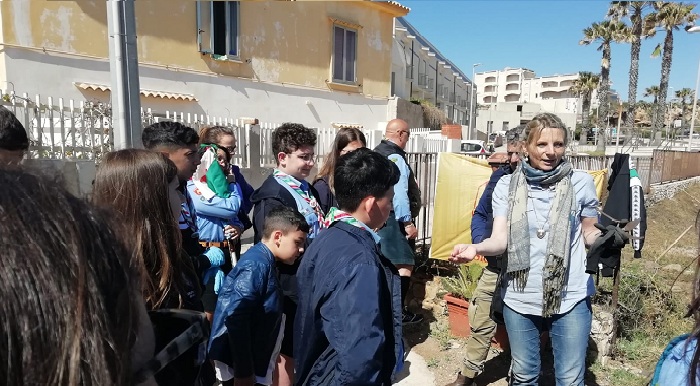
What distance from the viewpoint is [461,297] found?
4.21 meters

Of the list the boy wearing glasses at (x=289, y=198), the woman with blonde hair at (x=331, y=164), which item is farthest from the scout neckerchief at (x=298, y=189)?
the woman with blonde hair at (x=331, y=164)

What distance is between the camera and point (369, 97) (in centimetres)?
1416

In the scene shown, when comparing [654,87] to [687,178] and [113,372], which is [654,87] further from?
[113,372]

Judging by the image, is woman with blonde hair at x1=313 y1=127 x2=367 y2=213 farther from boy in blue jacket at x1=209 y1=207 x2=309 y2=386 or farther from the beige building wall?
the beige building wall

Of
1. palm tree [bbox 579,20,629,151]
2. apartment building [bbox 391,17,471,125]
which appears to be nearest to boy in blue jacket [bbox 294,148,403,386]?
apartment building [bbox 391,17,471,125]

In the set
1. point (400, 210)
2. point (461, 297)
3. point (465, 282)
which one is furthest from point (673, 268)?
point (400, 210)

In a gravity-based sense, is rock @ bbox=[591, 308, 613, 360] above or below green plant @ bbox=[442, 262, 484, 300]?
below

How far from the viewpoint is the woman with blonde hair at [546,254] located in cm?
226

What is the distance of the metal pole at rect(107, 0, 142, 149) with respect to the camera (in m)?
2.97

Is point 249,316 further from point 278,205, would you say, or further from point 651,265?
point 651,265

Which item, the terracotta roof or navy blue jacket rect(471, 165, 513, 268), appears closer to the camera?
navy blue jacket rect(471, 165, 513, 268)

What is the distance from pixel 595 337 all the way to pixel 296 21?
10781mm

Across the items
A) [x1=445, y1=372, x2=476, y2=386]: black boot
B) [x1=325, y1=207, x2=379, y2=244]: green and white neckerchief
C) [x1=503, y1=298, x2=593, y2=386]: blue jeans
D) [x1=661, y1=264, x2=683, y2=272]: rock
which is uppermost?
[x1=325, y1=207, x2=379, y2=244]: green and white neckerchief

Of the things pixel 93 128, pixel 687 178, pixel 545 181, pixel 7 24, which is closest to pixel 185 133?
pixel 545 181
